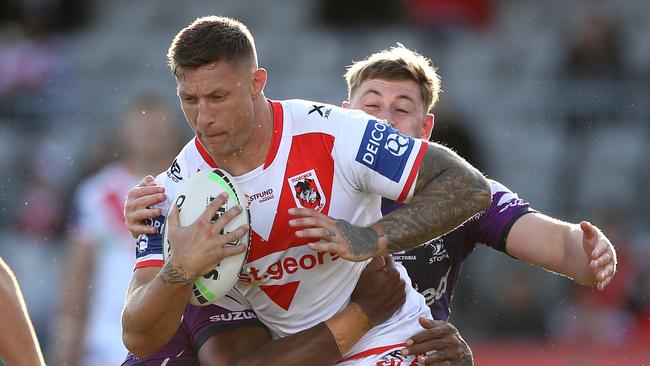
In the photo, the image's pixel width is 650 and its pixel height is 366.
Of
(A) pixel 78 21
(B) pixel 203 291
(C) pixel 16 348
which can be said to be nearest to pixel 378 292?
(B) pixel 203 291

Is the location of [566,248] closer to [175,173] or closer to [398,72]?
[398,72]

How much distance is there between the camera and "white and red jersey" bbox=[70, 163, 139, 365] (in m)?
8.92

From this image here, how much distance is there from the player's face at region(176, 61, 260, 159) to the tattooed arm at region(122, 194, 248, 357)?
0.31 metres

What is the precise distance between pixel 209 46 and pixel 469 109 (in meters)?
9.03

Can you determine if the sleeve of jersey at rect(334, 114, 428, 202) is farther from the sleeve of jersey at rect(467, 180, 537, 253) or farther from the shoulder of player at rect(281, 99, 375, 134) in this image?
the sleeve of jersey at rect(467, 180, 537, 253)

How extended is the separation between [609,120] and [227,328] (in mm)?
8330

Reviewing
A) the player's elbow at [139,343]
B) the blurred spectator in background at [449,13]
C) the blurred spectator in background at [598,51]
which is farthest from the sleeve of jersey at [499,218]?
the blurred spectator in background at [449,13]

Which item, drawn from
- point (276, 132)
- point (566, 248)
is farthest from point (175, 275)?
point (566, 248)

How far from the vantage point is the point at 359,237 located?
5254 mm

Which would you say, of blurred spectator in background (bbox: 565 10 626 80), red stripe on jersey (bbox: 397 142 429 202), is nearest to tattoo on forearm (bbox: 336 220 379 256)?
red stripe on jersey (bbox: 397 142 429 202)

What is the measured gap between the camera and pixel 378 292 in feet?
19.3

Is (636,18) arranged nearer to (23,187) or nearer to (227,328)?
(23,187)

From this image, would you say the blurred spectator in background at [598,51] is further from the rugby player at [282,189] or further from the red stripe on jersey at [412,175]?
the red stripe on jersey at [412,175]

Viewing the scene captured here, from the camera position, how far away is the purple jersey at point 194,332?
19.7ft
